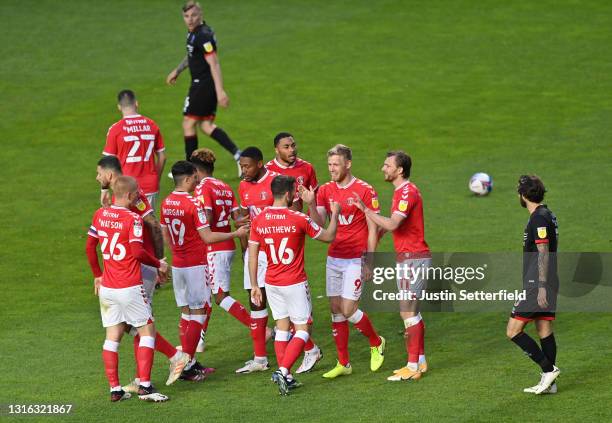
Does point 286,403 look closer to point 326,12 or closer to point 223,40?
point 223,40

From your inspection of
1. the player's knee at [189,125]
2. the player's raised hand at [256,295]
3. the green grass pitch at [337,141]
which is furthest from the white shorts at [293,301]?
the player's knee at [189,125]

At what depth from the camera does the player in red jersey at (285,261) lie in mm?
11531

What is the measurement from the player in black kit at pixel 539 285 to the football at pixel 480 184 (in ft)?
25.9

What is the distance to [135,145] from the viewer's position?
15742mm

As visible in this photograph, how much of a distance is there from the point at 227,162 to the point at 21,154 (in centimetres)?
412

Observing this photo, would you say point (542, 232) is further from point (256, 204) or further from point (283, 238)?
point (256, 204)

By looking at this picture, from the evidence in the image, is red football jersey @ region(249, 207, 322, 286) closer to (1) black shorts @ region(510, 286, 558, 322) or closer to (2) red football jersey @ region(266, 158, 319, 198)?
(2) red football jersey @ region(266, 158, 319, 198)

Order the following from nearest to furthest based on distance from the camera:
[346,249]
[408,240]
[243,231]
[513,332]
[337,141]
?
1. [513,332]
2. [408,240]
3. [243,231]
4. [346,249]
5. [337,141]

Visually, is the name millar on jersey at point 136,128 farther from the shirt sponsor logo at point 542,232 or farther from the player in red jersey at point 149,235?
the shirt sponsor logo at point 542,232

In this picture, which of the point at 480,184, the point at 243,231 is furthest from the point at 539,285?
the point at 480,184

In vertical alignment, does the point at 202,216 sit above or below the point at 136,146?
below

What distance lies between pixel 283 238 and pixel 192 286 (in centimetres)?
153

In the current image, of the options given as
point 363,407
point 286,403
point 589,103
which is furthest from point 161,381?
point 589,103

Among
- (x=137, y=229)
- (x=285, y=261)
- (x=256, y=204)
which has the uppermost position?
(x=256, y=204)
